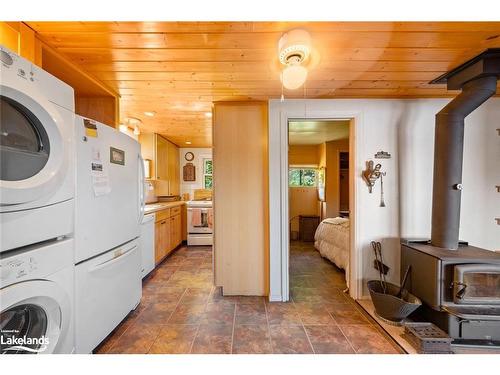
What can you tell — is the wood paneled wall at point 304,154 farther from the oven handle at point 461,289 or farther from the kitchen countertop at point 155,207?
the oven handle at point 461,289

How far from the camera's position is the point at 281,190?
2.21 meters

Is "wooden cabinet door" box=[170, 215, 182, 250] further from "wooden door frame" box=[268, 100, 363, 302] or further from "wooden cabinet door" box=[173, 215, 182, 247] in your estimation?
"wooden door frame" box=[268, 100, 363, 302]

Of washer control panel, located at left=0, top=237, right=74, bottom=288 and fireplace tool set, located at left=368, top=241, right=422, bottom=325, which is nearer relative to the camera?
washer control panel, located at left=0, top=237, right=74, bottom=288

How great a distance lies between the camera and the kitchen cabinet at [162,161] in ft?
11.8

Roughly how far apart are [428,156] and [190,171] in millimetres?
4285

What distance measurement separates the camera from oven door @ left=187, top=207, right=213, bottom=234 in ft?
13.5

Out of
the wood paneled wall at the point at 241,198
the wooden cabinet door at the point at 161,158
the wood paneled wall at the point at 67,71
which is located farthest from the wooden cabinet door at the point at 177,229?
the wood paneled wall at the point at 67,71

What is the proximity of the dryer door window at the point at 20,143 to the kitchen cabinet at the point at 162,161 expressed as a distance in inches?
107

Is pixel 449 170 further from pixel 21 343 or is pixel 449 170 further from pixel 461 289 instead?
pixel 21 343

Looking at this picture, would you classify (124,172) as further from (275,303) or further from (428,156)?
(428,156)

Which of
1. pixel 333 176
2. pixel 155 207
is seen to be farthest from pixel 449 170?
pixel 155 207

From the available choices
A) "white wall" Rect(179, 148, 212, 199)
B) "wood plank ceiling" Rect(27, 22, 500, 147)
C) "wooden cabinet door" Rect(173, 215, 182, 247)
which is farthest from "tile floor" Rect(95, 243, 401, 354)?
"white wall" Rect(179, 148, 212, 199)

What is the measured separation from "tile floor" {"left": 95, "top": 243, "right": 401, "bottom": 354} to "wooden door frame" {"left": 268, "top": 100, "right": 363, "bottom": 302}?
250 mm
